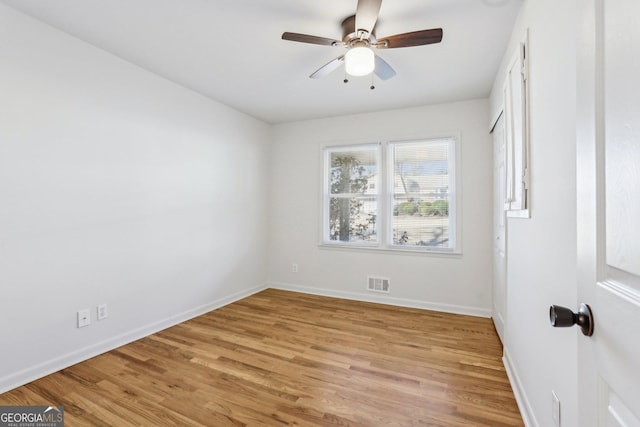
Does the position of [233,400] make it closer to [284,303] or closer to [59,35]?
[284,303]

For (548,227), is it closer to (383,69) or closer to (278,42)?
(383,69)

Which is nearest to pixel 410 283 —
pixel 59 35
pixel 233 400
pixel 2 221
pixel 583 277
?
pixel 233 400

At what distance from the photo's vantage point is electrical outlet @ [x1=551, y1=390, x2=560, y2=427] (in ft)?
4.15

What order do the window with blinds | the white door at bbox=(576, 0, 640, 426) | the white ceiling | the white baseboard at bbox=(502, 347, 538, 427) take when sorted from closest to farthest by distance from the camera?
the white door at bbox=(576, 0, 640, 426), the white baseboard at bbox=(502, 347, 538, 427), the white ceiling, the window with blinds

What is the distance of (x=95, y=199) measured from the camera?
2480mm

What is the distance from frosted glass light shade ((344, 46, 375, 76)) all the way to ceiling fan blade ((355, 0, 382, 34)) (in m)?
0.13

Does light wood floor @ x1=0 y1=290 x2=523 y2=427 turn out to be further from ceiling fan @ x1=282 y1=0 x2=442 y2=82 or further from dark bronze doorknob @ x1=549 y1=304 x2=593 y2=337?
ceiling fan @ x1=282 y1=0 x2=442 y2=82

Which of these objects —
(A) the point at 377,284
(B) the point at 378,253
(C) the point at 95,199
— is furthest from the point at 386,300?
(C) the point at 95,199

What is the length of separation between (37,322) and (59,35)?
7.06ft

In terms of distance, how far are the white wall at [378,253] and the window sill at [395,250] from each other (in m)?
0.04

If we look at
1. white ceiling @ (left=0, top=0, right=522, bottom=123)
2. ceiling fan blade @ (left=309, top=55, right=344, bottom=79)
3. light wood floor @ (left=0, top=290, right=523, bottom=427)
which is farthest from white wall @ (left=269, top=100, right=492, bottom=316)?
ceiling fan blade @ (left=309, top=55, right=344, bottom=79)

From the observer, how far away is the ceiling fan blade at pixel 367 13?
5.58 feet

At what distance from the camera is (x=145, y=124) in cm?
290

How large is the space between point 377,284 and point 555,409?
106 inches
